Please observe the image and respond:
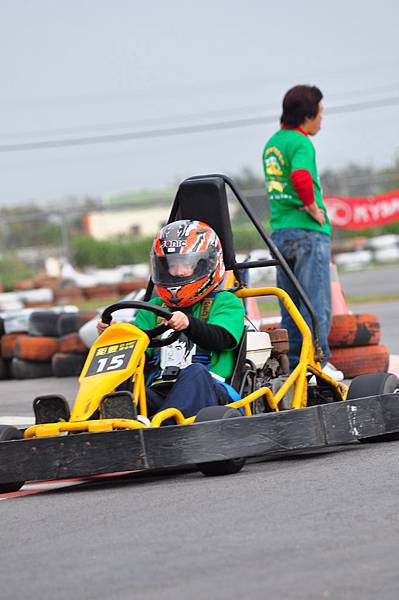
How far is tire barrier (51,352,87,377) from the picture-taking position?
35.1 feet

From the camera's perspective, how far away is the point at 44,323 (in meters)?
11.0

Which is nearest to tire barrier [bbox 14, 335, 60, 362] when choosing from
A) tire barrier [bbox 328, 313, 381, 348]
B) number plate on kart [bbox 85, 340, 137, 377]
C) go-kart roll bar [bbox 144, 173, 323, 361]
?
tire barrier [bbox 328, 313, 381, 348]

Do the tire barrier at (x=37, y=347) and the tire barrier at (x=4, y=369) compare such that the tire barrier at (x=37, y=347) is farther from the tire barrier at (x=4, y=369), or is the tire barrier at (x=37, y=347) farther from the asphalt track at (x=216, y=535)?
the asphalt track at (x=216, y=535)

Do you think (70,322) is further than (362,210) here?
No

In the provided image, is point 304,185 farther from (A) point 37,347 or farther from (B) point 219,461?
(A) point 37,347

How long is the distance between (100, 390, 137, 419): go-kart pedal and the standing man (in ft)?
8.99

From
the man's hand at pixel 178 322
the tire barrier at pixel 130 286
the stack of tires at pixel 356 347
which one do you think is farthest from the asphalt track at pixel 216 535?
the tire barrier at pixel 130 286

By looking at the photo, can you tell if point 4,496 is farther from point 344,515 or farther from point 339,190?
point 339,190

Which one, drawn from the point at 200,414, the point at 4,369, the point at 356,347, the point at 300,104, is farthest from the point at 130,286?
the point at 200,414

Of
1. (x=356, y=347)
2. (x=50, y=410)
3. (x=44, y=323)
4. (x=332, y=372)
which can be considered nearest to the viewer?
(x=50, y=410)

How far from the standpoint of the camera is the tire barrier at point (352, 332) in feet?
28.9

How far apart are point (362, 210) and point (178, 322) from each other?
20.9m

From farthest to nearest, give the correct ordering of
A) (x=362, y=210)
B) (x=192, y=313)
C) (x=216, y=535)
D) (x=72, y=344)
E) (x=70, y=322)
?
(x=362, y=210) → (x=70, y=322) → (x=72, y=344) → (x=192, y=313) → (x=216, y=535)

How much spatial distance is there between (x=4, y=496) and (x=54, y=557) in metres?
1.52
